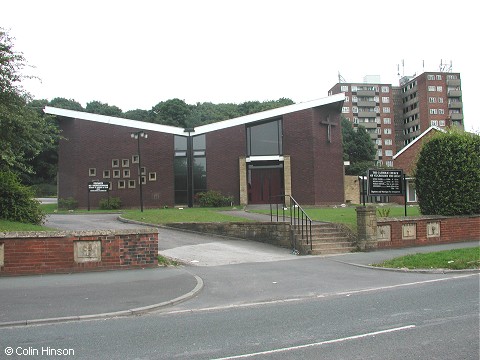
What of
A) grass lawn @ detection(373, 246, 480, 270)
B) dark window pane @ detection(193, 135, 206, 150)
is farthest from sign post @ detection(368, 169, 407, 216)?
dark window pane @ detection(193, 135, 206, 150)

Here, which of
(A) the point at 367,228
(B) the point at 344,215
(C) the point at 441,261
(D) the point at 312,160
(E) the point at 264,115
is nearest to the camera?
(C) the point at 441,261

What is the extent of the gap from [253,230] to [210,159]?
1564cm

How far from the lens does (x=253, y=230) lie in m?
16.2

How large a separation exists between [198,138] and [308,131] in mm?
8051

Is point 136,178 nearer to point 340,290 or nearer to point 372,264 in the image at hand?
point 372,264

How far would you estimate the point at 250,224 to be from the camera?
16.2 metres

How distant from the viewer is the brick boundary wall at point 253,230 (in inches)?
Answer: 605

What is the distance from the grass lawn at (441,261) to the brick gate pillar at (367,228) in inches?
97.2

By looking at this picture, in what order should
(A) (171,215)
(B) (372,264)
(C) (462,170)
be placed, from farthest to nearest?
1. (A) (171,215)
2. (C) (462,170)
3. (B) (372,264)

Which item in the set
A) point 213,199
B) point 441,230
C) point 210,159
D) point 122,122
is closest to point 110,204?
point 122,122

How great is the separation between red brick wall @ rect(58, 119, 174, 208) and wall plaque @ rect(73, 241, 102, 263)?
20.6 metres

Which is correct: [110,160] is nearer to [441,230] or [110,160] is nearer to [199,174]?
A: [199,174]

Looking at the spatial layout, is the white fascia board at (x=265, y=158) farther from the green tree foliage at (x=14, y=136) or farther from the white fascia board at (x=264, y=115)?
the green tree foliage at (x=14, y=136)

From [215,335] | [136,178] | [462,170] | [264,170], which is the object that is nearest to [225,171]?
[264,170]
